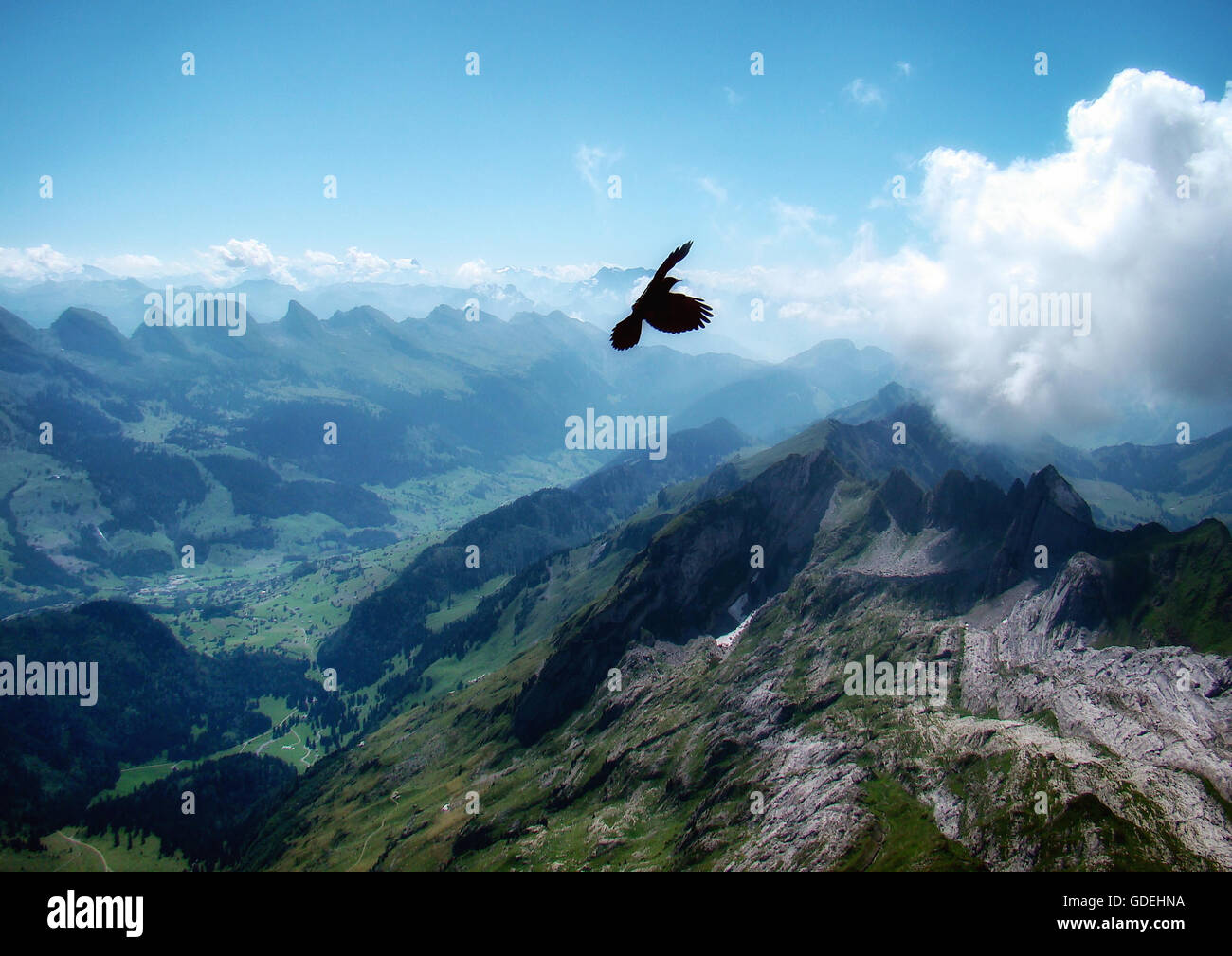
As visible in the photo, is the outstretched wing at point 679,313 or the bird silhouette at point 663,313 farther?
the outstretched wing at point 679,313

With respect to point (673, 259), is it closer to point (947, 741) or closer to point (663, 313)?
point (663, 313)

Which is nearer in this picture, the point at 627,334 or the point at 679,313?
the point at 679,313

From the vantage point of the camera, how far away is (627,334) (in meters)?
13.3

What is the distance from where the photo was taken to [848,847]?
96.9 metres

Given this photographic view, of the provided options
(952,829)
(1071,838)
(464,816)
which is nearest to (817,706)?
(952,829)

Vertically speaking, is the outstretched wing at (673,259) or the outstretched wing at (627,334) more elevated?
the outstretched wing at (673,259)

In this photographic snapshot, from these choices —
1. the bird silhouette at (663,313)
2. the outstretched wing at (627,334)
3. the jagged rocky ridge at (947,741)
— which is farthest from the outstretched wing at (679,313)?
the jagged rocky ridge at (947,741)

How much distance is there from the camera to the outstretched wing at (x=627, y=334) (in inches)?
500

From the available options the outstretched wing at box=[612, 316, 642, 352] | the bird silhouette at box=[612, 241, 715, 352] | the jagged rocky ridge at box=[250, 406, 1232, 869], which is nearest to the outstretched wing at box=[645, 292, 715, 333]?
the bird silhouette at box=[612, 241, 715, 352]

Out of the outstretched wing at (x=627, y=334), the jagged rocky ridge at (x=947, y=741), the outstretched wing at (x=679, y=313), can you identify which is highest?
the outstretched wing at (x=679, y=313)

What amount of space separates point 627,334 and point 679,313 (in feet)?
3.55

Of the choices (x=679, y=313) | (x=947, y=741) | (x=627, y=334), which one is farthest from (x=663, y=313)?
(x=947, y=741)

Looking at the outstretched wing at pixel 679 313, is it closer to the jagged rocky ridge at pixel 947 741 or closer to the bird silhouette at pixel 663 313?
the bird silhouette at pixel 663 313
